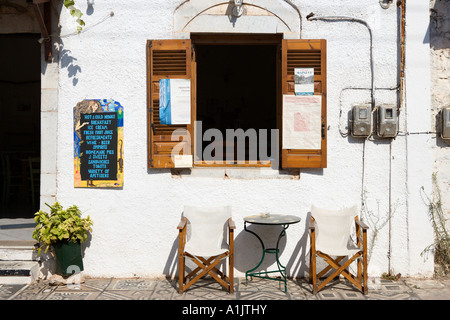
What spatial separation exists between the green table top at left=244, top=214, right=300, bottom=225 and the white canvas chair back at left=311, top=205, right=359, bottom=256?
0.93ft

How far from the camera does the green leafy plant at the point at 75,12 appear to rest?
5223mm

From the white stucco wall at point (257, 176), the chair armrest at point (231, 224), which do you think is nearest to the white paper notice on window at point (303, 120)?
the white stucco wall at point (257, 176)

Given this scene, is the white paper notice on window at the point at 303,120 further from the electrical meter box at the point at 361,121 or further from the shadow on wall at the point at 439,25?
the shadow on wall at the point at 439,25

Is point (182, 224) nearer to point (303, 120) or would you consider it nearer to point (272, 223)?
point (272, 223)

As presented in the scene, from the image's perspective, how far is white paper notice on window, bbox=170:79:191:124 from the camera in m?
5.46

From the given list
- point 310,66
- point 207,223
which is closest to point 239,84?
point 310,66

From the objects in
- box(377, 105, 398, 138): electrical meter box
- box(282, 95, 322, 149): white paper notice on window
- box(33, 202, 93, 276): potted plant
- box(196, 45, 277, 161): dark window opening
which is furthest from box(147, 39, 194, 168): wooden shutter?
box(196, 45, 277, 161): dark window opening

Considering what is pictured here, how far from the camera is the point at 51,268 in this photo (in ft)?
18.0

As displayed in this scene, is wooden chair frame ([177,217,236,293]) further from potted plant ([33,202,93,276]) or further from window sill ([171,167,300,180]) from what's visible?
potted plant ([33,202,93,276])

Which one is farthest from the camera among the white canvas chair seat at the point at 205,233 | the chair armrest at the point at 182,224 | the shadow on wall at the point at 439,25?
the shadow on wall at the point at 439,25

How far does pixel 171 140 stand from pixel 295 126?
139 cm

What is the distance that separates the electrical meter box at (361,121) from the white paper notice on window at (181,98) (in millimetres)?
1834

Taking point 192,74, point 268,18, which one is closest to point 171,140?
point 192,74

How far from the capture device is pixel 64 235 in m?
5.14
